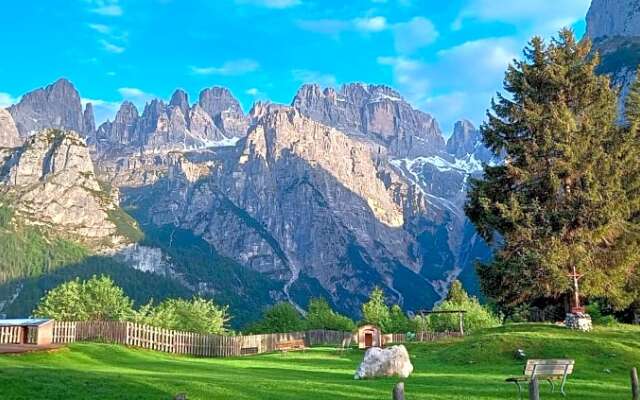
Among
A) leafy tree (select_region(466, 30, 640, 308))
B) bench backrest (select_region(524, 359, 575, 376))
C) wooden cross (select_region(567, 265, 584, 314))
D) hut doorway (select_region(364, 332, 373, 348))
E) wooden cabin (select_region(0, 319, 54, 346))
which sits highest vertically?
leafy tree (select_region(466, 30, 640, 308))

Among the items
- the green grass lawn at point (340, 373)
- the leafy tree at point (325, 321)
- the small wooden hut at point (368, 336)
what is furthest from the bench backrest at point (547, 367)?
the leafy tree at point (325, 321)

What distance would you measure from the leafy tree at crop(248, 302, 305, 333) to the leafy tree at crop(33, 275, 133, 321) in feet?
70.4

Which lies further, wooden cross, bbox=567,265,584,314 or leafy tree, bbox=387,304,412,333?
leafy tree, bbox=387,304,412,333

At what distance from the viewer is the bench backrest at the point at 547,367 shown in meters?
18.8

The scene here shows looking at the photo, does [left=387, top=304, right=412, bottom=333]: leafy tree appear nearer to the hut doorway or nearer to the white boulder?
the hut doorway

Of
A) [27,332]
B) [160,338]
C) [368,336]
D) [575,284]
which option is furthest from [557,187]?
[27,332]

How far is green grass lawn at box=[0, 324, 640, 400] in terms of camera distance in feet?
64.0

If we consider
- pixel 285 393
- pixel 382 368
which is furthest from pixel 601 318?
pixel 285 393

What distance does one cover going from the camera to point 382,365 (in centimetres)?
2698

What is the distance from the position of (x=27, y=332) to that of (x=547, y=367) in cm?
2802

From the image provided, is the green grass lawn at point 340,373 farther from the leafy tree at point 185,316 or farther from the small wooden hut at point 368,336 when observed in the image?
the leafy tree at point 185,316

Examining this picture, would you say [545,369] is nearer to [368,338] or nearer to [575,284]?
[575,284]

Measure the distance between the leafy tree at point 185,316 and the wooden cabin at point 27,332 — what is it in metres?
39.4

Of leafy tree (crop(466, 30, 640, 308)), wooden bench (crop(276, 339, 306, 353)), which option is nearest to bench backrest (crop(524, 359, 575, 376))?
leafy tree (crop(466, 30, 640, 308))
